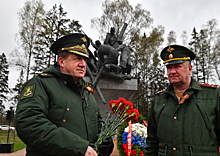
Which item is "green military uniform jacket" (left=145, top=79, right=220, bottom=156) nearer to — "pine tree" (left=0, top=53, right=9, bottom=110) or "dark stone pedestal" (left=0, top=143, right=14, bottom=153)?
"dark stone pedestal" (left=0, top=143, right=14, bottom=153)

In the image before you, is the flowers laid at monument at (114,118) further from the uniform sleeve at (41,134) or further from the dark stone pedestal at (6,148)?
the dark stone pedestal at (6,148)

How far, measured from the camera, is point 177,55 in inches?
102

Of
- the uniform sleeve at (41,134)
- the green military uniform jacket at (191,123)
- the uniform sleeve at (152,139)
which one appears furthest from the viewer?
the uniform sleeve at (152,139)

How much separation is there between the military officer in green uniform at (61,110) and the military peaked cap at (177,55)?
1.05 meters

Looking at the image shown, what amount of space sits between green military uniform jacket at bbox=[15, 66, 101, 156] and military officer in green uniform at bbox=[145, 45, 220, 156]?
793 mm

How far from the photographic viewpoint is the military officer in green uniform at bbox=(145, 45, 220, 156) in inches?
86.2

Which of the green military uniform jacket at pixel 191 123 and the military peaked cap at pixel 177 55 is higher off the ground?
the military peaked cap at pixel 177 55

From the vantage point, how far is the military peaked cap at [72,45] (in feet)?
7.30

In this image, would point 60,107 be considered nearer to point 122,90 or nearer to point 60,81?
point 60,81

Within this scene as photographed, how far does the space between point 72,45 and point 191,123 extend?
159 centimetres

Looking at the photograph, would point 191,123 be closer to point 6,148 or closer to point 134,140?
point 134,140

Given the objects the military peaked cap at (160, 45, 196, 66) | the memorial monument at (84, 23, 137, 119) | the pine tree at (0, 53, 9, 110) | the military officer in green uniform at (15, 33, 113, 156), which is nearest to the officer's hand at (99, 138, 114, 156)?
the military officer in green uniform at (15, 33, 113, 156)

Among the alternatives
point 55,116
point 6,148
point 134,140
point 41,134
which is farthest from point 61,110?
point 6,148

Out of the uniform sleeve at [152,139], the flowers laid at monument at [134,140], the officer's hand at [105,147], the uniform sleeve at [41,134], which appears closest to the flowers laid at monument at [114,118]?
the officer's hand at [105,147]
